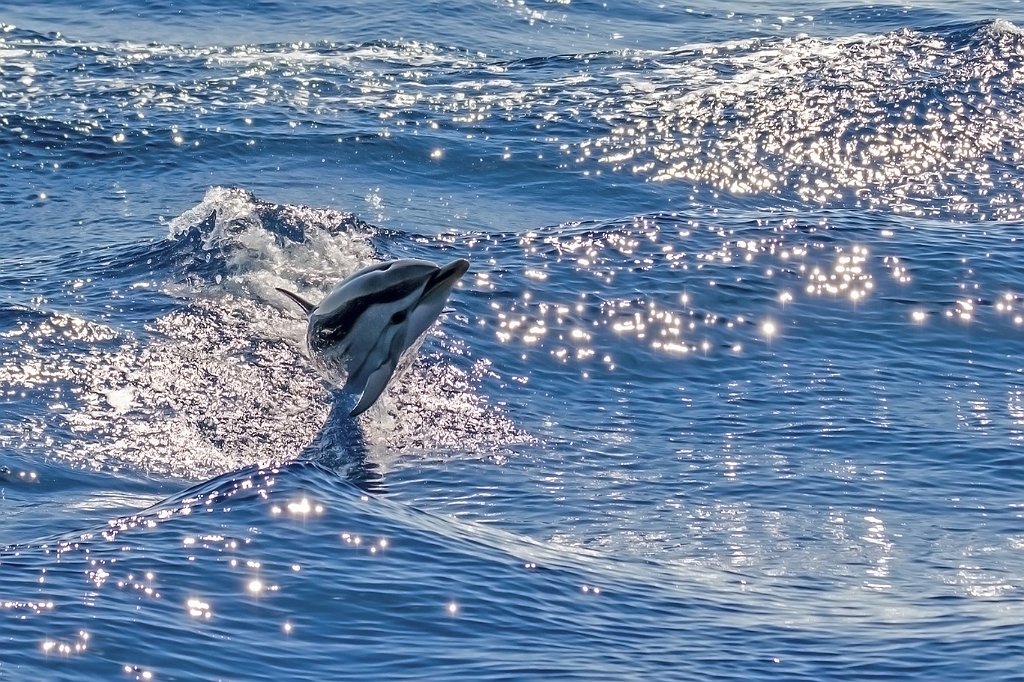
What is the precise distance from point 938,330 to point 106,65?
16.1 meters

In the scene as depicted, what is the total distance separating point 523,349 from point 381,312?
10.0 ft

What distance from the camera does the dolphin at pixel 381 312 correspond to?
43.1 feet

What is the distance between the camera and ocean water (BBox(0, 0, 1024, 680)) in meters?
9.47

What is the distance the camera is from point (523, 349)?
16000 millimetres

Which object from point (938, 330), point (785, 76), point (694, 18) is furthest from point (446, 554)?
point (694, 18)

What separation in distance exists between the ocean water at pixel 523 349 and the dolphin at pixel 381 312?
0.67 metres

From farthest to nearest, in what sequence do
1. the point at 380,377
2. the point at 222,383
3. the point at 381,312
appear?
1. the point at 222,383
2. the point at 380,377
3. the point at 381,312

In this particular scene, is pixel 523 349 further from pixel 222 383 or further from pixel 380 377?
pixel 222 383

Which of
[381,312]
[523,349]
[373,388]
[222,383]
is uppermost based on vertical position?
[381,312]

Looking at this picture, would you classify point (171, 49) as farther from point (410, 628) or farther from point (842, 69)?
point (410, 628)

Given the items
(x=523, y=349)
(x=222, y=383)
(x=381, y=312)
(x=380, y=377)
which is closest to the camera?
(x=381, y=312)

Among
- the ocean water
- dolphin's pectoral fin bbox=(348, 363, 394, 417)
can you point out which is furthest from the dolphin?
the ocean water

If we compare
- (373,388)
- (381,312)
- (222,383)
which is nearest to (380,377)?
(373,388)

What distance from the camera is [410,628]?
9258 mm
